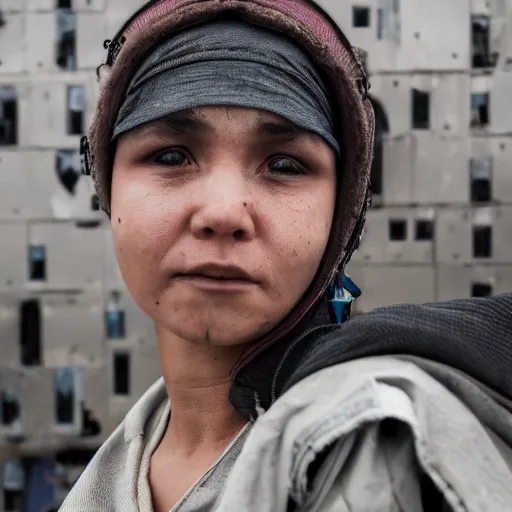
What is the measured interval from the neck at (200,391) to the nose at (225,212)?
0.69 ft

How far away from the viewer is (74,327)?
8.58 ft

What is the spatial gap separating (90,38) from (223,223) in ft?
6.92

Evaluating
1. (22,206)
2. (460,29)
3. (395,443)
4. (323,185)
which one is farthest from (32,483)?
(460,29)

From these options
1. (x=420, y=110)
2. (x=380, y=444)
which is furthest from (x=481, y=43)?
(x=380, y=444)

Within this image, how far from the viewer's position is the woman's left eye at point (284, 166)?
0.90 m

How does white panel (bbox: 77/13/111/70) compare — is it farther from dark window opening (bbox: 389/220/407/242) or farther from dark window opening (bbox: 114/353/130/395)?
dark window opening (bbox: 389/220/407/242)

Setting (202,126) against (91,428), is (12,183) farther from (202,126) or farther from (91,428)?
(202,126)

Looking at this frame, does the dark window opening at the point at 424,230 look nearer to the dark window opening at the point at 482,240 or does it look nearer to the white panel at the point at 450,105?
the dark window opening at the point at 482,240

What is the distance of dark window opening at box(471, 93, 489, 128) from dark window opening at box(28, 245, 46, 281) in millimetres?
1902

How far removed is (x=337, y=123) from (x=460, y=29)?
6.00 feet

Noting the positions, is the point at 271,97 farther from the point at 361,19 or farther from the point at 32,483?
the point at 32,483

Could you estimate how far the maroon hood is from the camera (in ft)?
3.01

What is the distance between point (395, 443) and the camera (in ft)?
1.95

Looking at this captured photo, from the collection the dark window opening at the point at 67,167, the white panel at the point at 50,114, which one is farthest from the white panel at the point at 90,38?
the dark window opening at the point at 67,167
